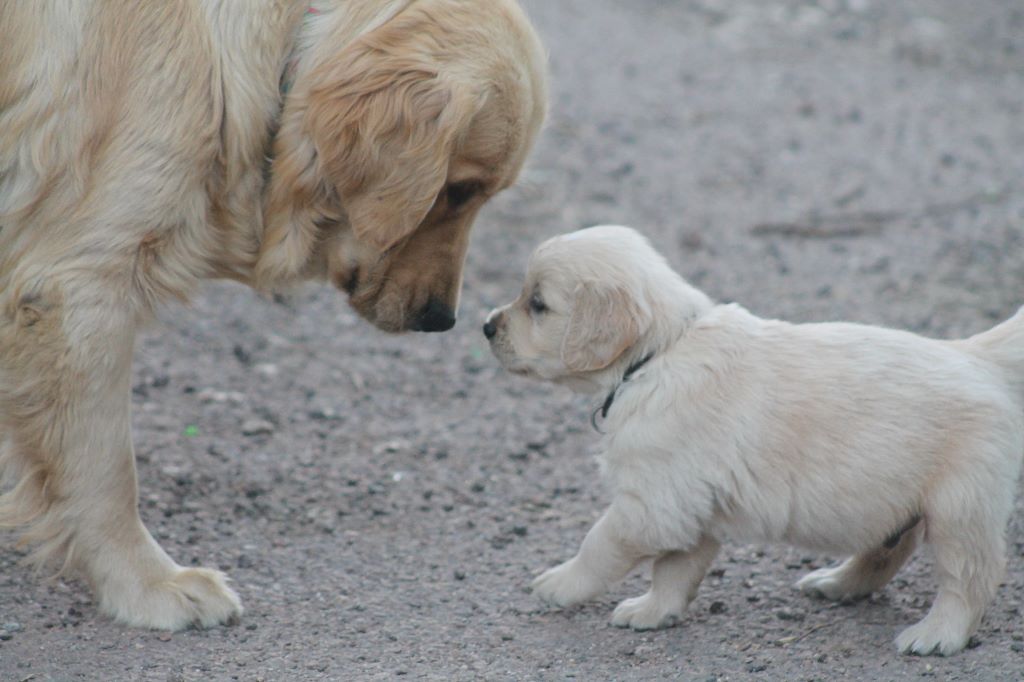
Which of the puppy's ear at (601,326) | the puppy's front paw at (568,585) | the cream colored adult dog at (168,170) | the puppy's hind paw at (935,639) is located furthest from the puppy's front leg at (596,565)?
the cream colored adult dog at (168,170)

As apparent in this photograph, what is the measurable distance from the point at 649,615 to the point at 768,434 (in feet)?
2.34

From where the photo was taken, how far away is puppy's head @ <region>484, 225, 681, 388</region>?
4.10 m

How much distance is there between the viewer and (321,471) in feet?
17.8

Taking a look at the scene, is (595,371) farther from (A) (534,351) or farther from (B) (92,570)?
(B) (92,570)

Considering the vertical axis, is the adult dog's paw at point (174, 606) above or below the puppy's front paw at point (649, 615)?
below

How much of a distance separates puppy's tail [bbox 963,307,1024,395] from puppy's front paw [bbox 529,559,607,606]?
1.38 meters

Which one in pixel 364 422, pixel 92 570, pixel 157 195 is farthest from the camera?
pixel 364 422

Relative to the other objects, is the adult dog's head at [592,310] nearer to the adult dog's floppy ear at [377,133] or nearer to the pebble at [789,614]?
the adult dog's floppy ear at [377,133]

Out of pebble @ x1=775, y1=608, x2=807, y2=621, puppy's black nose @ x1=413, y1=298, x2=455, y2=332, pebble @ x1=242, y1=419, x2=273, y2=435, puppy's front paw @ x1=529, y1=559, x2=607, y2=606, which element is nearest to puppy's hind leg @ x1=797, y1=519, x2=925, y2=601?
pebble @ x1=775, y1=608, x2=807, y2=621

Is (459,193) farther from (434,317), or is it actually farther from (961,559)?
(961,559)

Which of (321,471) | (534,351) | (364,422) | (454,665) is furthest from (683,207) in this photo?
(454,665)

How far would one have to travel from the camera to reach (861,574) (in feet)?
14.0

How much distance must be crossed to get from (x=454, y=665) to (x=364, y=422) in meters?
2.18

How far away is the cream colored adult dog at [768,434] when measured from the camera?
3.79 meters
